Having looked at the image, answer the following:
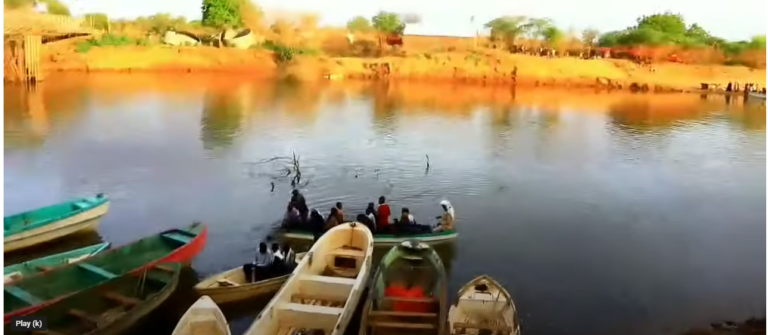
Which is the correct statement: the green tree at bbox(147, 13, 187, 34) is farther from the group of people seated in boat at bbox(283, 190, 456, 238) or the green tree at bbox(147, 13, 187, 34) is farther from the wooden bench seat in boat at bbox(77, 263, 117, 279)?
the wooden bench seat in boat at bbox(77, 263, 117, 279)

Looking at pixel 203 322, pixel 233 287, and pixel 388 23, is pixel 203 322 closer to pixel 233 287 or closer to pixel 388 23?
pixel 233 287

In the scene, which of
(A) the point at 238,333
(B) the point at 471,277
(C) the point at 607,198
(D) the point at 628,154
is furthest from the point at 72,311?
(D) the point at 628,154

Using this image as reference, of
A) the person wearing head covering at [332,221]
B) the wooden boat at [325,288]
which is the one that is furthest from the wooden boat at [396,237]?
the wooden boat at [325,288]

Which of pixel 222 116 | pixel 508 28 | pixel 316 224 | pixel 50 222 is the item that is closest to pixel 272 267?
pixel 316 224

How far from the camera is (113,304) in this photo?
13.0 ft

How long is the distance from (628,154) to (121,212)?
6385 millimetres

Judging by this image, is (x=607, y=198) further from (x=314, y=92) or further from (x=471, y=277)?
(x=314, y=92)

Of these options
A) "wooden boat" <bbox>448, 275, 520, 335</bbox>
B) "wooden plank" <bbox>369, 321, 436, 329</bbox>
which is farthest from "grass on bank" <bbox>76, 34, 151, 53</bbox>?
"wooden plank" <bbox>369, 321, 436, 329</bbox>

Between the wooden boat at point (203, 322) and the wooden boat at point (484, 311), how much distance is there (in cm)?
114

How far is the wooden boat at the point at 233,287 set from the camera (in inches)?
168

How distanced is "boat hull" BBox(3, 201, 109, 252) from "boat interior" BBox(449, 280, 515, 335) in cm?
295

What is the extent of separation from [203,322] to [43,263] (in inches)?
63.4

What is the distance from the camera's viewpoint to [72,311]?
377cm

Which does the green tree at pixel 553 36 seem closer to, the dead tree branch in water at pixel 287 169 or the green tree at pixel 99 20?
the green tree at pixel 99 20
